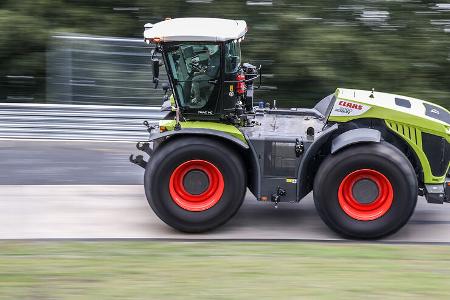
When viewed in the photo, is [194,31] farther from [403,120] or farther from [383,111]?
[403,120]

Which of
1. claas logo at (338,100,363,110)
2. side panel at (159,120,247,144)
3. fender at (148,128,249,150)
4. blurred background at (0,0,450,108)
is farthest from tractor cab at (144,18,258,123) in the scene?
blurred background at (0,0,450,108)

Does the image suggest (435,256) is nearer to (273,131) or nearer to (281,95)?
(273,131)

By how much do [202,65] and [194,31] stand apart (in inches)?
16.2

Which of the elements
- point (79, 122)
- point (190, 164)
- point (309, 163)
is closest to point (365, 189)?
point (309, 163)

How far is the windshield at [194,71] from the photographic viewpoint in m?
9.34

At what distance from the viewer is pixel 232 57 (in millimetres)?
9562

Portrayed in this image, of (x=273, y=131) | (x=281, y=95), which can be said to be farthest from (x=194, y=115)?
(x=281, y=95)

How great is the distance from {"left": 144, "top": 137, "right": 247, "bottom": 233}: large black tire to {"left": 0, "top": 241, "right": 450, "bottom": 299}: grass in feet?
1.39

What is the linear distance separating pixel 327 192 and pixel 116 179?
3.90 meters

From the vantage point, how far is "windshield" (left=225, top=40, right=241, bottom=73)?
9.39 meters

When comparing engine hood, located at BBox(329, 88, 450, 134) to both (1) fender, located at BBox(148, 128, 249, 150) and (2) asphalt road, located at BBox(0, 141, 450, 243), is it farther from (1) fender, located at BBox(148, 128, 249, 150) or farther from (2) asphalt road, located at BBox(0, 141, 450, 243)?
(2) asphalt road, located at BBox(0, 141, 450, 243)

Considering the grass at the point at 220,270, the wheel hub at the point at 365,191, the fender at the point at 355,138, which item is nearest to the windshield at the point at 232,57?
the fender at the point at 355,138

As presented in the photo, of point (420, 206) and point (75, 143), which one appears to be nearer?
point (420, 206)

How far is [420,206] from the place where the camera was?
1063 centimetres
